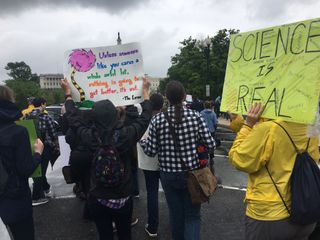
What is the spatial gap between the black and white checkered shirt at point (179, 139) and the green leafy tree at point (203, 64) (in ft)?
115

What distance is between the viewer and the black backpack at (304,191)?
2381mm

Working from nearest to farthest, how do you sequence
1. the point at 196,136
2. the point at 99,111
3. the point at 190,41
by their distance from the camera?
the point at 99,111 → the point at 196,136 → the point at 190,41

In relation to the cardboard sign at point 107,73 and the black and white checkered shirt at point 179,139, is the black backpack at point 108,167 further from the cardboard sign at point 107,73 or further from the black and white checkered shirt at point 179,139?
the cardboard sign at point 107,73

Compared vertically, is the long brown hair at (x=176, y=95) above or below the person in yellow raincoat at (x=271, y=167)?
above

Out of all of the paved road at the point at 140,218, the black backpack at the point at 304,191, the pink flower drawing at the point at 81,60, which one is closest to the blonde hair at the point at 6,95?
the pink flower drawing at the point at 81,60

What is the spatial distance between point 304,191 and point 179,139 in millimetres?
1462

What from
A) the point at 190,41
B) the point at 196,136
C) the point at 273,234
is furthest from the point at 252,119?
the point at 190,41

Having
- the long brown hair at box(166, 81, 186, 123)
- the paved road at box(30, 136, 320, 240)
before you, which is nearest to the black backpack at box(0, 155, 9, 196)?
the long brown hair at box(166, 81, 186, 123)

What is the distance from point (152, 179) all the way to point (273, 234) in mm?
2305

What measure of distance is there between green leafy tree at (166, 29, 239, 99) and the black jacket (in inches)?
1415

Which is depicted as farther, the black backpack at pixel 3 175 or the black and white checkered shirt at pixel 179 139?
the black and white checkered shirt at pixel 179 139

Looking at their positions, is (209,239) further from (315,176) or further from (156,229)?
(315,176)

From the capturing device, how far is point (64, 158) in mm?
5633

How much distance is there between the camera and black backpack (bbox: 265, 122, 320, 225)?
2381 millimetres
